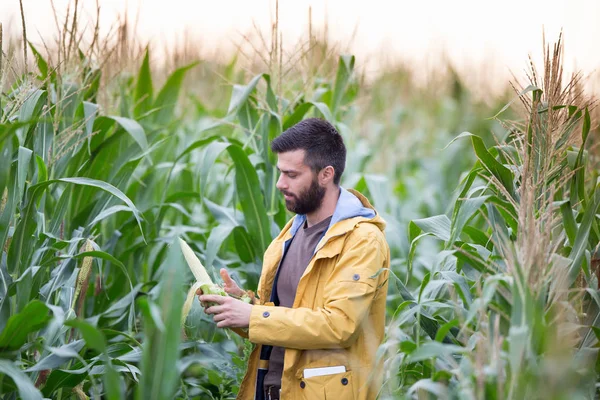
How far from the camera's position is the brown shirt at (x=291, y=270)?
296 centimetres

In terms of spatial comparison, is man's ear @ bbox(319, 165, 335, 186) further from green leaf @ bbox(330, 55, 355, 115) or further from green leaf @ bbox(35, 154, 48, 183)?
green leaf @ bbox(330, 55, 355, 115)

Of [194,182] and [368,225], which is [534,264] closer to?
[368,225]

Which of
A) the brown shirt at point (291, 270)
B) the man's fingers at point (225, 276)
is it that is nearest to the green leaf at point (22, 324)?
the man's fingers at point (225, 276)

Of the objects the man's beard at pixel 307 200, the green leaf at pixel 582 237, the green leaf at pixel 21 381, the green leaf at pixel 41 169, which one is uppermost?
the green leaf at pixel 41 169

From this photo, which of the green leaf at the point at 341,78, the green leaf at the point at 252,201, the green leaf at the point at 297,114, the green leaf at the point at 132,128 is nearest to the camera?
the green leaf at the point at 132,128

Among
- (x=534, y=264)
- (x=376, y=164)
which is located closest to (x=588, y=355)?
(x=534, y=264)

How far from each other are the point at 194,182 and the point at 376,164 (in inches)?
141

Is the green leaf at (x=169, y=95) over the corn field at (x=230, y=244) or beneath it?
over

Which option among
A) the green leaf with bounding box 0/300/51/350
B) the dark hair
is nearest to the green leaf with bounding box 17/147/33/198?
the green leaf with bounding box 0/300/51/350

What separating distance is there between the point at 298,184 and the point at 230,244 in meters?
1.81

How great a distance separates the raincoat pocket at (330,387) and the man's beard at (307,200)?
2.27 feet

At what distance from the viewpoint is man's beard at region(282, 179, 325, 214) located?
9.60ft

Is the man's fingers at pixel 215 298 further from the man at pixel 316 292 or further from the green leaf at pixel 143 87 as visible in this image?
the green leaf at pixel 143 87

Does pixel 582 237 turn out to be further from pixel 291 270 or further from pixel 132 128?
pixel 132 128
